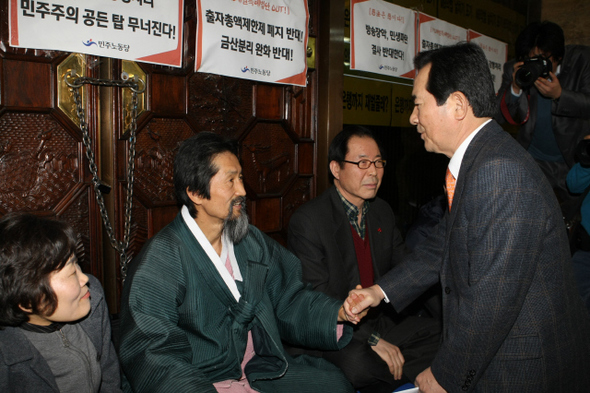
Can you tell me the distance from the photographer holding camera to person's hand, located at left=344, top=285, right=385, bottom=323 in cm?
216

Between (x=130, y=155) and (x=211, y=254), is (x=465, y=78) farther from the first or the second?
(x=130, y=155)

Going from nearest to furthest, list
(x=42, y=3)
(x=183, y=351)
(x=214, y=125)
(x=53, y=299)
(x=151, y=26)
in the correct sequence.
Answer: (x=53, y=299)
(x=183, y=351)
(x=42, y=3)
(x=151, y=26)
(x=214, y=125)

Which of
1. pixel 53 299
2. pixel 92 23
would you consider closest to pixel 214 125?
pixel 92 23

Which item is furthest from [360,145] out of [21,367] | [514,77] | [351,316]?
[21,367]

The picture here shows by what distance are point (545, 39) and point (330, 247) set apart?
92.6 inches

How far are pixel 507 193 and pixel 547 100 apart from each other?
2818mm

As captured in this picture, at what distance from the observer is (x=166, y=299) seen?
2.01 metres

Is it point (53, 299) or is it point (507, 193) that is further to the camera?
point (53, 299)

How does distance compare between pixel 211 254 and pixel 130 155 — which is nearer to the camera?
pixel 211 254

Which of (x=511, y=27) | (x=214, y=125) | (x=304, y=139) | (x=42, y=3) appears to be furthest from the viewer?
(x=511, y=27)

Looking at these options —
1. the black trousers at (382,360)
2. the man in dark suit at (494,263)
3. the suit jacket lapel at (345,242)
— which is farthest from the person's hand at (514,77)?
the man in dark suit at (494,263)

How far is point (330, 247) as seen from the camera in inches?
113

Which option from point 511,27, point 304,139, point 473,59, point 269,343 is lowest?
point 269,343

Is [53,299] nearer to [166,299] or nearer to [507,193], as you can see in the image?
[166,299]
